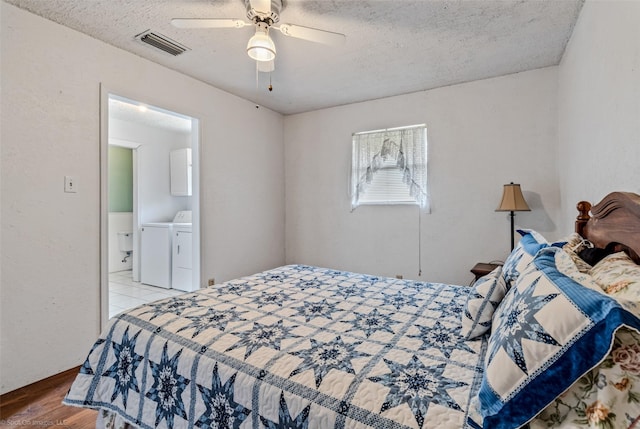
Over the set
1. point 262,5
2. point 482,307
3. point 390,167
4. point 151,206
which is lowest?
point 482,307

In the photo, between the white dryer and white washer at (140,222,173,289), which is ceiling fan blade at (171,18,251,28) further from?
white washer at (140,222,173,289)

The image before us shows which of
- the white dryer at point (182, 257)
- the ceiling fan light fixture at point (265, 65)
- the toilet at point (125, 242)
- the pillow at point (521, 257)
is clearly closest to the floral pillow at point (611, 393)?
the pillow at point (521, 257)

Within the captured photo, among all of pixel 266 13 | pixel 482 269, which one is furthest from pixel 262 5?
pixel 482 269

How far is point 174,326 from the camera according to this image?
4.68ft

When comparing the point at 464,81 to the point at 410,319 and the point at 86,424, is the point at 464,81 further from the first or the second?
the point at 86,424

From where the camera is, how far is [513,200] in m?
2.70

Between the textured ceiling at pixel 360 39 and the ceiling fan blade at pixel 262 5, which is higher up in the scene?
the textured ceiling at pixel 360 39

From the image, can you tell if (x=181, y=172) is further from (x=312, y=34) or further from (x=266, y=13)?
(x=312, y=34)

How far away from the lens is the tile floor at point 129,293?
3574 millimetres

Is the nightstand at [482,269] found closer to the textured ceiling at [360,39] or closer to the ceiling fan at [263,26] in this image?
the textured ceiling at [360,39]

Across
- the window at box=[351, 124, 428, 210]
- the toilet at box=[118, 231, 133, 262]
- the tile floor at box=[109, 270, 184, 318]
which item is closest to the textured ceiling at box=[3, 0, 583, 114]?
the window at box=[351, 124, 428, 210]

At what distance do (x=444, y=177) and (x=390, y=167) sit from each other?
0.61 m

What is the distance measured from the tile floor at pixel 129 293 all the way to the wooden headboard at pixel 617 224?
406 cm

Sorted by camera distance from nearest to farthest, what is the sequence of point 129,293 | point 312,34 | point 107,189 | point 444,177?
point 312,34
point 107,189
point 444,177
point 129,293
